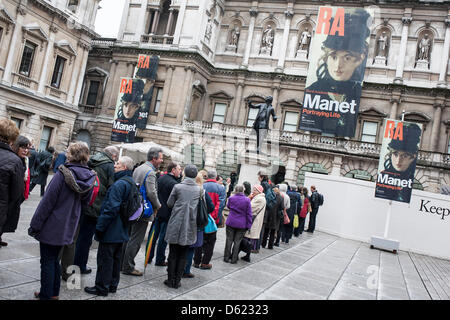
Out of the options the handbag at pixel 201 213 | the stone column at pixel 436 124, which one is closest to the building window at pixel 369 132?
the stone column at pixel 436 124

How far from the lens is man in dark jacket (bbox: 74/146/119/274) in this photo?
538cm

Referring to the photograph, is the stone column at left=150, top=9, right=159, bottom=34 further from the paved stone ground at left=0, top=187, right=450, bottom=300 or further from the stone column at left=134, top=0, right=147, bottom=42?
the paved stone ground at left=0, top=187, right=450, bottom=300

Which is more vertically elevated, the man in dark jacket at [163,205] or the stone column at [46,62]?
the stone column at [46,62]

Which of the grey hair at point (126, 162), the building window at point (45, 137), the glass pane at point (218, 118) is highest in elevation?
the glass pane at point (218, 118)

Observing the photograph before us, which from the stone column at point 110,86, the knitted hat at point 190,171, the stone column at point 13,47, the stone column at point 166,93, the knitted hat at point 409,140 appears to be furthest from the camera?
the stone column at point 110,86

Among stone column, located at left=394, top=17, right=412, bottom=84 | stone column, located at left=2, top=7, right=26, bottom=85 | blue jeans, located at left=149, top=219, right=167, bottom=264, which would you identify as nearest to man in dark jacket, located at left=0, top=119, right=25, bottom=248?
blue jeans, located at left=149, top=219, right=167, bottom=264

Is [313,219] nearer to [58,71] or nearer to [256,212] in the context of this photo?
[256,212]

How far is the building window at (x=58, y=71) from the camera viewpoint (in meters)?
25.3

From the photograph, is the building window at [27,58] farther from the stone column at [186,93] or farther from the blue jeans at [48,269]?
the blue jeans at [48,269]

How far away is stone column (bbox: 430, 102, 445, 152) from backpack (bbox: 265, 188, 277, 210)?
65.1 feet

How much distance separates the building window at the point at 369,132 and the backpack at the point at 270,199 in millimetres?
19350

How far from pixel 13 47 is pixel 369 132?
2304cm

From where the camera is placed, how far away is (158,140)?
91.4 ft

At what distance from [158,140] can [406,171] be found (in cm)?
1793
